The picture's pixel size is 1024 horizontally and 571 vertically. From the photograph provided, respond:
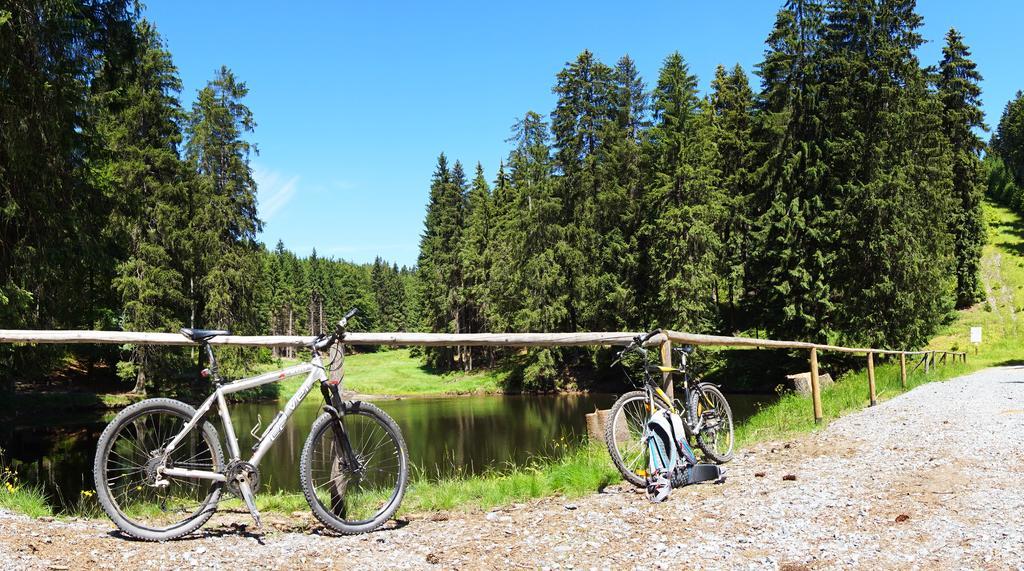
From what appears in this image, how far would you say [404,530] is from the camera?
4.09 m

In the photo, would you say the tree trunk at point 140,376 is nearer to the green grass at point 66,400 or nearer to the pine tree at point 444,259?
the green grass at point 66,400

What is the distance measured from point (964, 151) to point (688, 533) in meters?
47.9

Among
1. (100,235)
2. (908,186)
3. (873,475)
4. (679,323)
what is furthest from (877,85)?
(100,235)

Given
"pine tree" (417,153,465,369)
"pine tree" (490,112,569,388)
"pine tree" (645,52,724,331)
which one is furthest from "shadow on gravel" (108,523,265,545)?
"pine tree" (417,153,465,369)

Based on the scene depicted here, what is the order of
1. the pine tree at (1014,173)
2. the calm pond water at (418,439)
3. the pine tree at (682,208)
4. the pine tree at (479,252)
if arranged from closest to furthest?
the calm pond water at (418,439), the pine tree at (682,208), the pine tree at (479,252), the pine tree at (1014,173)

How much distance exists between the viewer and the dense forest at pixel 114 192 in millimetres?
10672

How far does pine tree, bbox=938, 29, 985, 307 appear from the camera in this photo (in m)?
39.4

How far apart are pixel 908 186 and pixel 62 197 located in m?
28.0

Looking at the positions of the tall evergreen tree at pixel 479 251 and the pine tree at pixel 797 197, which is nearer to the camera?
the pine tree at pixel 797 197

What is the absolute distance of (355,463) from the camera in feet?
13.9

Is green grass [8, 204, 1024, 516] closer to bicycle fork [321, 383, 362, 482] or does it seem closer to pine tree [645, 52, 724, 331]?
bicycle fork [321, 383, 362, 482]

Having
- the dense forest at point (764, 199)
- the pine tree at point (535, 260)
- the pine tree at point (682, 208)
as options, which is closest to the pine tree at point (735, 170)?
the dense forest at point (764, 199)

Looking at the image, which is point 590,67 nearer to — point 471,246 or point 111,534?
point 471,246

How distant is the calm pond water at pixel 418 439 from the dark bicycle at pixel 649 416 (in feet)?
6.15
